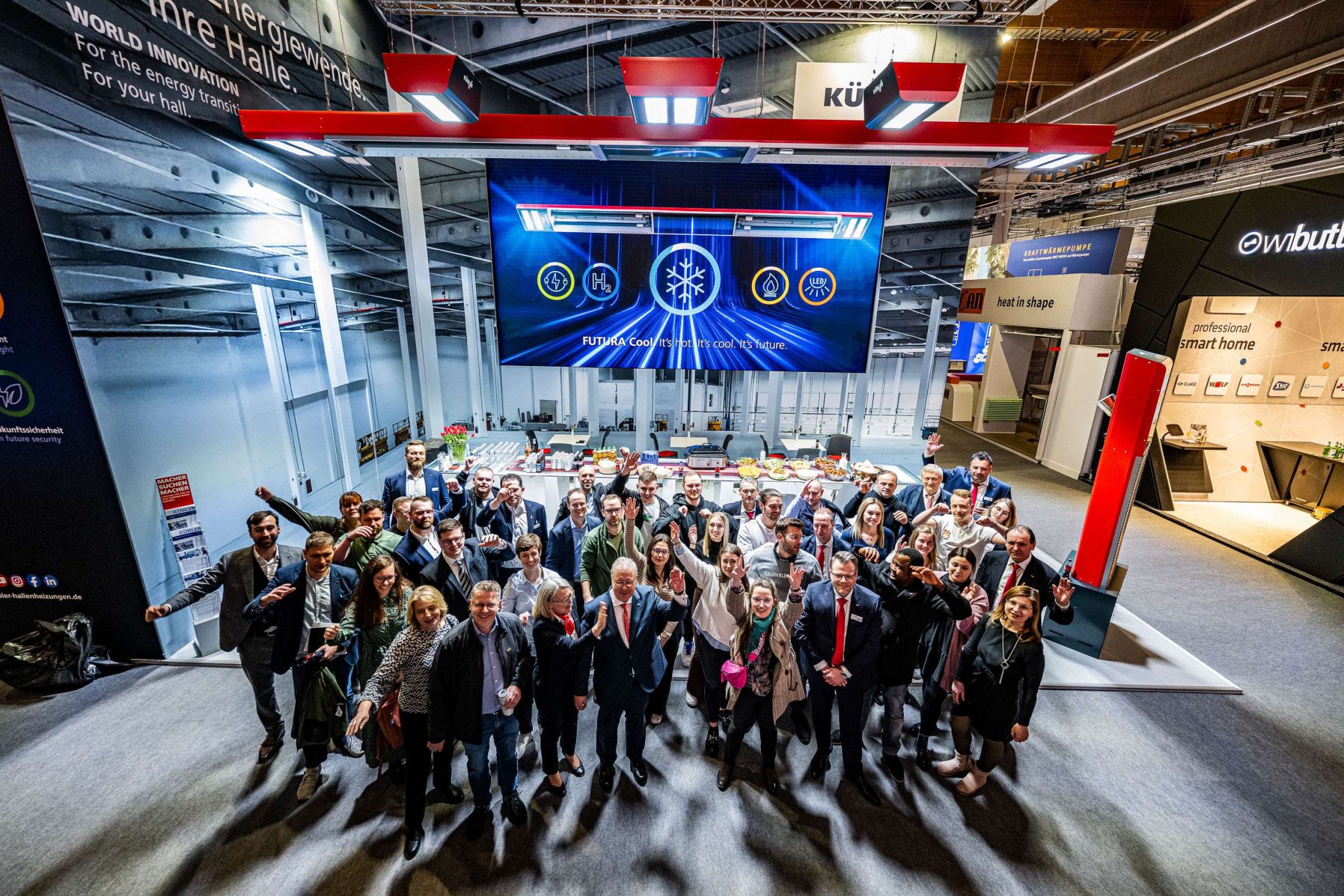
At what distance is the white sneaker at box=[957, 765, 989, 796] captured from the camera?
3174mm

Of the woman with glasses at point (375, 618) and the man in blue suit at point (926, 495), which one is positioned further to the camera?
the man in blue suit at point (926, 495)

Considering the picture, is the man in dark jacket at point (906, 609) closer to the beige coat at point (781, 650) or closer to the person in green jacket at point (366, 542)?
the beige coat at point (781, 650)

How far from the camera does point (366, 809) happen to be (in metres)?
3.03

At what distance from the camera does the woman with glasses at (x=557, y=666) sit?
2.82m

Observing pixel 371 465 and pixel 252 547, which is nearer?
pixel 252 547

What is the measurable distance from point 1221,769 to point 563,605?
4.58 meters

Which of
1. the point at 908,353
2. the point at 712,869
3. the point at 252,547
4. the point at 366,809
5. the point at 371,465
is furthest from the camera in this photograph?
the point at 908,353

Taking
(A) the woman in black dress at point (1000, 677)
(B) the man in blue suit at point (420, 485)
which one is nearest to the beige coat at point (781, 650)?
→ (A) the woman in black dress at point (1000, 677)

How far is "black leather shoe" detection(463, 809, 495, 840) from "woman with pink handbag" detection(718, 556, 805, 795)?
4.62ft

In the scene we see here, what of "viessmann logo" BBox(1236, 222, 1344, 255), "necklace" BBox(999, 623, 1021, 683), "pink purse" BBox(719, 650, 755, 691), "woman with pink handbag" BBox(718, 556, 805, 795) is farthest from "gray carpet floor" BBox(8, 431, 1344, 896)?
"viessmann logo" BBox(1236, 222, 1344, 255)

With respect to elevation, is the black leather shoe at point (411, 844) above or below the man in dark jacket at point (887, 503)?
below

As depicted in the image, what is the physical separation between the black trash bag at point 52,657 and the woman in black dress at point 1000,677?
6.35 meters

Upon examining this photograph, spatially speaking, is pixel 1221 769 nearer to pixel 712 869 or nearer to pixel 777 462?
pixel 712 869

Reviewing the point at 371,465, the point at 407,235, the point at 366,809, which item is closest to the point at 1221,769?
the point at 366,809
